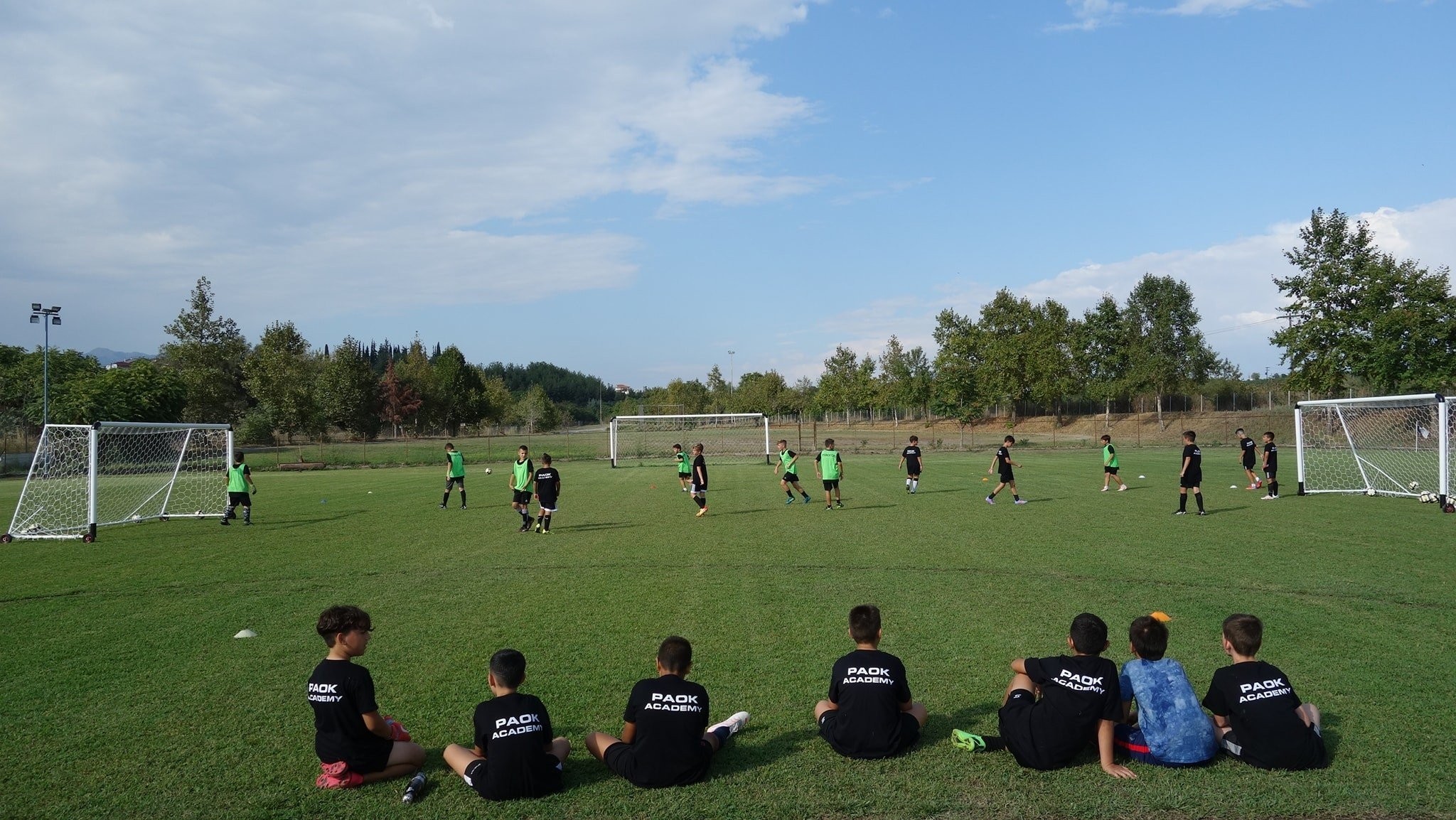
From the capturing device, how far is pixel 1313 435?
99.6 feet

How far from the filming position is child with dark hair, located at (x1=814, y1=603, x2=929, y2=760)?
516 cm

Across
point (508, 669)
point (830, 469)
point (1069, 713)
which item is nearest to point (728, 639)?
point (508, 669)

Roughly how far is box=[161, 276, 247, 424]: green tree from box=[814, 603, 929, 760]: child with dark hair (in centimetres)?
7056

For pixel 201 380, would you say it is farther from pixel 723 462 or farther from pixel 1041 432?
pixel 1041 432

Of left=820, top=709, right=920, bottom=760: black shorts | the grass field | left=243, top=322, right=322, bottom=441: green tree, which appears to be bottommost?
the grass field

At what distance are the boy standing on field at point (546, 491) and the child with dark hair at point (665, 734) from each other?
37.0ft

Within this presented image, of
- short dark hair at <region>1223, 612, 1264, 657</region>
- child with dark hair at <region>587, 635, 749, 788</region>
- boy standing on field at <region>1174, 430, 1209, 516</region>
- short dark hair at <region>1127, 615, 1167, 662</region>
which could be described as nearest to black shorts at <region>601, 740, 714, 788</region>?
child with dark hair at <region>587, 635, 749, 788</region>

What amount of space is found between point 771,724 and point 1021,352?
63.8 meters

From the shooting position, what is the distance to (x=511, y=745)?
4.68 metres

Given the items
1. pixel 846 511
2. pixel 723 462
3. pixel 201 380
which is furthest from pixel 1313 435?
pixel 201 380

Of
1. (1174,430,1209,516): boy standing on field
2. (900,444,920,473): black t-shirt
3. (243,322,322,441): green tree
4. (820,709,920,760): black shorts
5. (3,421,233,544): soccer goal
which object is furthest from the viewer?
(243,322,322,441): green tree

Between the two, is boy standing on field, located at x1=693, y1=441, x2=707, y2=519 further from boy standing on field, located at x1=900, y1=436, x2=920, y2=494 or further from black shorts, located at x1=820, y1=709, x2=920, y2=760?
black shorts, located at x1=820, y1=709, x2=920, y2=760

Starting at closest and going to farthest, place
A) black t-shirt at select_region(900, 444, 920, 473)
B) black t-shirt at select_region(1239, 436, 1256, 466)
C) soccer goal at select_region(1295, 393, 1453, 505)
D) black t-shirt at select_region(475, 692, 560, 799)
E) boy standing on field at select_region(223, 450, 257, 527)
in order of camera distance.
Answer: black t-shirt at select_region(475, 692, 560, 799), boy standing on field at select_region(223, 450, 257, 527), soccer goal at select_region(1295, 393, 1453, 505), black t-shirt at select_region(1239, 436, 1256, 466), black t-shirt at select_region(900, 444, 920, 473)

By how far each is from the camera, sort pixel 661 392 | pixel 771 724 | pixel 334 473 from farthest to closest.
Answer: pixel 661 392, pixel 334 473, pixel 771 724
